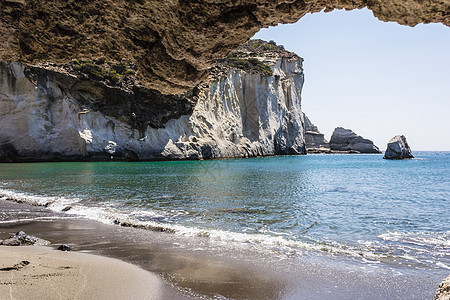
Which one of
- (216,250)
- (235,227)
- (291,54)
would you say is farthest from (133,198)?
(291,54)

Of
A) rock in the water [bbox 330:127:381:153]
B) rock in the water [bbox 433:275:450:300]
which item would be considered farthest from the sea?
rock in the water [bbox 330:127:381:153]

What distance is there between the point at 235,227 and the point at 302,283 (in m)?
4.32

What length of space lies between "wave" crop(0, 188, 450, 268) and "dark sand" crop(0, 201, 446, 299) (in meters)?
0.44

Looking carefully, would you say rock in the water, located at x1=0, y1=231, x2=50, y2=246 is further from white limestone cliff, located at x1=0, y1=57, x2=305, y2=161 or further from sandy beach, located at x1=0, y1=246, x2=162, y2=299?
white limestone cliff, located at x1=0, y1=57, x2=305, y2=161

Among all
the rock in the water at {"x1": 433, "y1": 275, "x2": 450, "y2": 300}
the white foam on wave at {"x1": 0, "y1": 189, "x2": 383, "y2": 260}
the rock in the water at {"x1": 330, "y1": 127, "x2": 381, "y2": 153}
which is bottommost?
the white foam on wave at {"x1": 0, "y1": 189, "x2": 383, "y2": 260}

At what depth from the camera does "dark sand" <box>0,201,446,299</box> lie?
4777 millimetres

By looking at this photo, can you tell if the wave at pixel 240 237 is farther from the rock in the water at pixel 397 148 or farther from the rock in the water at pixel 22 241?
the rock in the water at pixel 397 148

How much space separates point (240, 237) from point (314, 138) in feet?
372

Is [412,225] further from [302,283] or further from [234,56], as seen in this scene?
[234,56]

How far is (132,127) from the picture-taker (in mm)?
46750

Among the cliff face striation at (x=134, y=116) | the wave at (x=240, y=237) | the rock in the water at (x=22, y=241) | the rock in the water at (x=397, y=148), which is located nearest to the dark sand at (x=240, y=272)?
the rock in the water at (x=22, y=241)

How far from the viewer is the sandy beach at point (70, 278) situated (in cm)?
407

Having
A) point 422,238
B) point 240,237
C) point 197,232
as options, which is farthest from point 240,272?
point 422,238

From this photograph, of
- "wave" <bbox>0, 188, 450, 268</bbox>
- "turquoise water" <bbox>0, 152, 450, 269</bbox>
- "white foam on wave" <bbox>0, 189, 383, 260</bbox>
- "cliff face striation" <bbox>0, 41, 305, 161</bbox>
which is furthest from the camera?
"cliff face striation" <bbox>0, 41, 305, 161</bbox>
